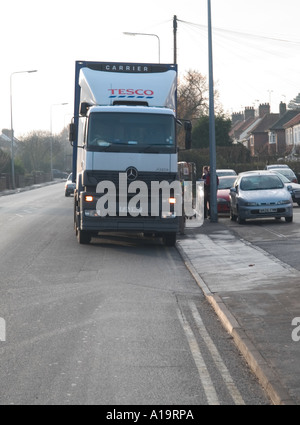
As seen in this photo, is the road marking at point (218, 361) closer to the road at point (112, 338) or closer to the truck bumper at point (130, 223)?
the road at point (112, 338)

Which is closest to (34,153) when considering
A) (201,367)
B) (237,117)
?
(237,117)

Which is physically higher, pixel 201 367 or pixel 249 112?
pixel 249 112

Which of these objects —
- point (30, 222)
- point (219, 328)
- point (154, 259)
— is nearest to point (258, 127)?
point (30, 222)

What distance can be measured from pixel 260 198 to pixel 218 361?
17.2m

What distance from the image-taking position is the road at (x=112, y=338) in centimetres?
673

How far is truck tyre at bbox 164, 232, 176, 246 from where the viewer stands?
19047mm

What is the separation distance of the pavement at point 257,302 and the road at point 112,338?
0.16 meters

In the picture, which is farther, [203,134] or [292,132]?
[292,132]

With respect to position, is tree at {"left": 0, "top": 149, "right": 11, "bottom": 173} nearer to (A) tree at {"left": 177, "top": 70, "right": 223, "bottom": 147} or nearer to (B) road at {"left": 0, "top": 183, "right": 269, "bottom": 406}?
(A) tree at {"left": 177, "top": 70, "right": 223, "bottom": 147}

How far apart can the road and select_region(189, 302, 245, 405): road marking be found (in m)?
0.01

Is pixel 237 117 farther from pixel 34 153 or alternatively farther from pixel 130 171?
pixel 130 171

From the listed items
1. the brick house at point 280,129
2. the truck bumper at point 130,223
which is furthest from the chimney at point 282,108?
the truck bumper at point 130,223

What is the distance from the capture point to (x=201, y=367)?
7.63m
